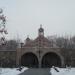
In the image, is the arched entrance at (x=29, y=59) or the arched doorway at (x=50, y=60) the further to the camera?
the arched entrance at (x=29, y=59)

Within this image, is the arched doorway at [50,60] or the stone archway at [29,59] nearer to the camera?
the arched doorway at [50,60]

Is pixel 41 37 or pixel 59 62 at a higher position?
pixel 41 37

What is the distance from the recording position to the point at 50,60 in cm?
5441

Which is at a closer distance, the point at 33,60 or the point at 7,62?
the point at 7,62

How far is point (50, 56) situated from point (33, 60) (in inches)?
159

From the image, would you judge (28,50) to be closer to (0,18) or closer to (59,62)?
(59,62)

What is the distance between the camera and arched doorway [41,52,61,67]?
53.7 metres

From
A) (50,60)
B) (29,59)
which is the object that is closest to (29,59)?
(29,59)

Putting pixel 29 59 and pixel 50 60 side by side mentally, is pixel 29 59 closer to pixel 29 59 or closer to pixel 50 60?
pixel 29 59

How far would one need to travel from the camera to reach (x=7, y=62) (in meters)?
50.9

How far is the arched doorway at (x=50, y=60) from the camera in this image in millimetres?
53688

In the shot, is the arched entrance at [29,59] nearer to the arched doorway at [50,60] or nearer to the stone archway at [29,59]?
the stone archway at [29,59]

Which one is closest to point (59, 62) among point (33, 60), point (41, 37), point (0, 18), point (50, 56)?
point (50, 56)

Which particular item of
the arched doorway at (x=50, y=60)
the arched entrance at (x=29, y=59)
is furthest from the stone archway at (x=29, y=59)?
the arched doorway at (x=50, y=60)
